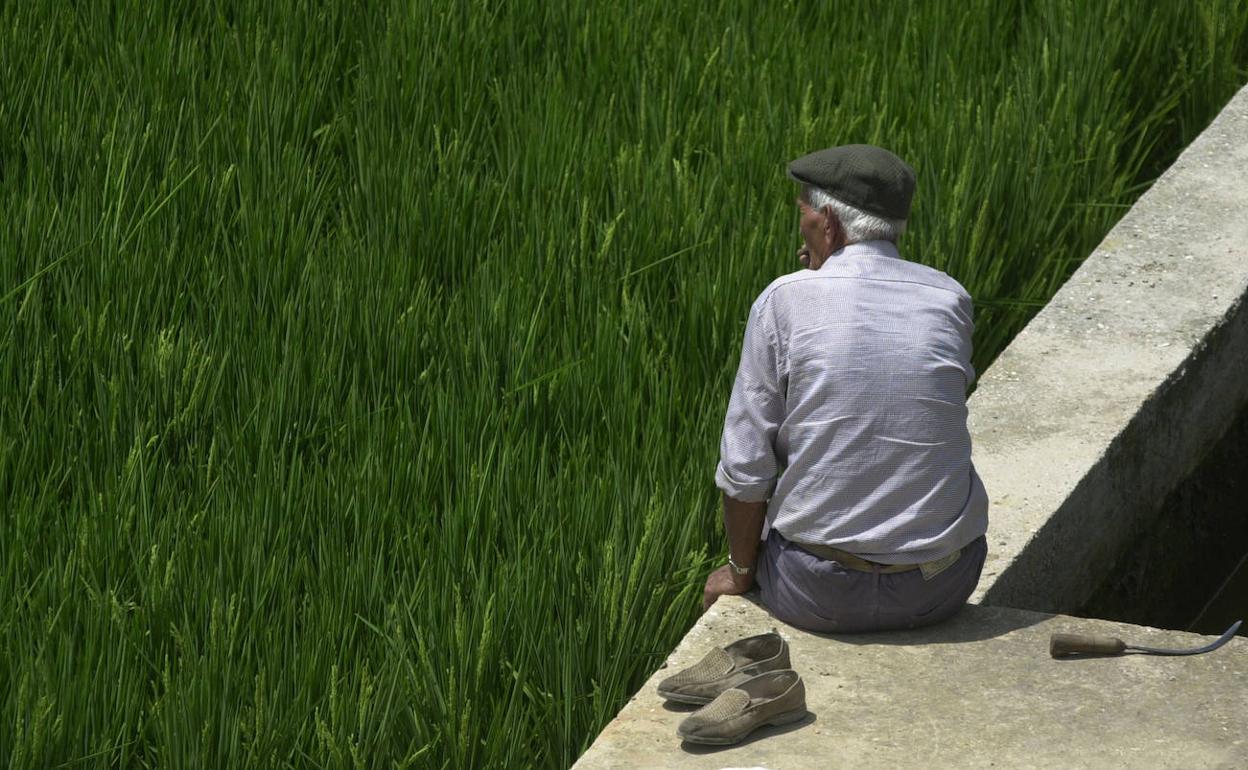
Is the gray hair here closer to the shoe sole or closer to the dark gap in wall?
the shoe sole

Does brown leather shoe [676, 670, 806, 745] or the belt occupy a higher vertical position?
the belt

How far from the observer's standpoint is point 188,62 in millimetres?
4555

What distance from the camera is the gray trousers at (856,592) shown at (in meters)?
2.89

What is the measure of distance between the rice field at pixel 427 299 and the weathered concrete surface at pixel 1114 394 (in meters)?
0.26

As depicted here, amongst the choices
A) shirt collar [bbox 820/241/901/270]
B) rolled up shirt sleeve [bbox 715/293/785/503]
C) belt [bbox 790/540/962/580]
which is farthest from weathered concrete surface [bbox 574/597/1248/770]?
shirt collar [bbox 820/241/901/270]

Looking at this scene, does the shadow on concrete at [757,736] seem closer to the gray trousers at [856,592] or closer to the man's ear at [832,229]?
the gray trousers at [856,592]

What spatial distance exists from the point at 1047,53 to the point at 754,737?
2708 millimetres

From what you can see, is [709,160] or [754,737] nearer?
[754,737]

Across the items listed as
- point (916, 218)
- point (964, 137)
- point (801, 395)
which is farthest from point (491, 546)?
point (964, 137)

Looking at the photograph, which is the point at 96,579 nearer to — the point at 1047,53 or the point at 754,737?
the point at 754,737

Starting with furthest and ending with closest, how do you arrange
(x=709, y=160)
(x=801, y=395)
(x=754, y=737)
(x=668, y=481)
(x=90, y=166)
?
(x=709, y=160) → (x=90, y=166) → (x=668, y=481) → (x=801, y=395) → (x=754, y=737)

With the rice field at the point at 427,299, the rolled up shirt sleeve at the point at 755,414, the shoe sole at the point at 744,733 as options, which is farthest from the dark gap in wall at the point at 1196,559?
the shoe sole at the point at 744,733

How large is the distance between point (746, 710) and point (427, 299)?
51.7 inches

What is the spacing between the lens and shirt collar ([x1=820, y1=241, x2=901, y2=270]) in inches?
113
